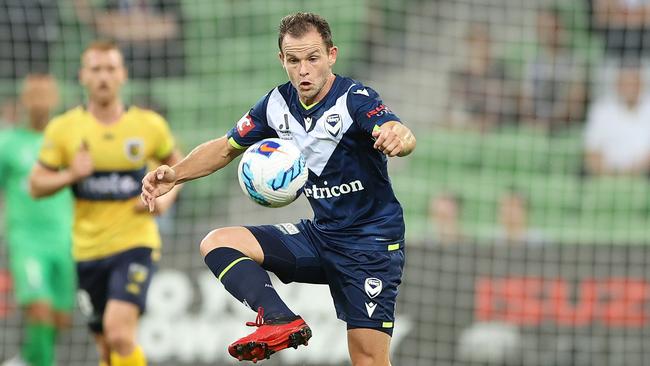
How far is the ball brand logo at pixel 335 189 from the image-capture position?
6293 mm

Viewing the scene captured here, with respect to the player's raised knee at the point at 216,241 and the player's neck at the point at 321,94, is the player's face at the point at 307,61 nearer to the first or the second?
the player's neck at the point at 321,94

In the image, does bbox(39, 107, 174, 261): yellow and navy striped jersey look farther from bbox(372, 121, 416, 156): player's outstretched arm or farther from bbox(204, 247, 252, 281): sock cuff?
bbox(372, 121, 416, 156): player's outstretched arm

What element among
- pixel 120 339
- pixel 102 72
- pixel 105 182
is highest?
pixel 102 72

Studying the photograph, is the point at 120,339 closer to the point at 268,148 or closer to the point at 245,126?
the point at 245,126

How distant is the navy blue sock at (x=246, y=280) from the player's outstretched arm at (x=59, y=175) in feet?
7.81

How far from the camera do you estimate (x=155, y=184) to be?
6.08m

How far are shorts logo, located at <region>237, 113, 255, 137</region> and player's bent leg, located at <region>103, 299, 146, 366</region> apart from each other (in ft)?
7.45

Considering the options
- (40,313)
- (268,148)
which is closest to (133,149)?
(40,313)

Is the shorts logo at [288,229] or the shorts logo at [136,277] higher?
the shorts logo at [288,229]

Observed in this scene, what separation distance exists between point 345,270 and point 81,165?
259cm

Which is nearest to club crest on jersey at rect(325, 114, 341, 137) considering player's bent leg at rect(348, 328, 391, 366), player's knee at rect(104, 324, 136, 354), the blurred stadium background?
player's bent leg at rect(348, 328, 391, 366)

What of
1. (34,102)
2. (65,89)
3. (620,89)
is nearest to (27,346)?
(34,102)

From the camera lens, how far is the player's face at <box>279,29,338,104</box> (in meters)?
5.99

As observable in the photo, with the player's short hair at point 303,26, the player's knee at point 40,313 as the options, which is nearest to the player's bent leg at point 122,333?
the player's knee at point 40,313
